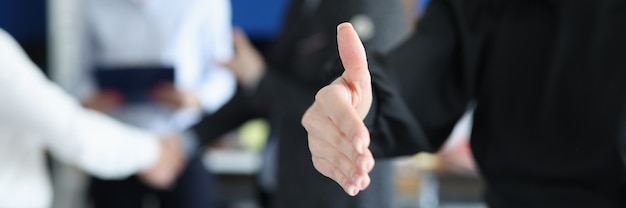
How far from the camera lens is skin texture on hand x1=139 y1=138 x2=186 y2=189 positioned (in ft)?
4.14

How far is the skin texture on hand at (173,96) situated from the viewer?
47.6 inches

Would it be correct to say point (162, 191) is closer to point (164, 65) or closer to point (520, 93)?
point (164, 65)

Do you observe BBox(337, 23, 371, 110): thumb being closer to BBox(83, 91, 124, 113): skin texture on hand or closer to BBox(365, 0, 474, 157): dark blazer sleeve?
BBox(365, 0, 474, 157): dark blazer sleeve

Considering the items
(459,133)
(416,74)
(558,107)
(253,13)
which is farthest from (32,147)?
(459,133)

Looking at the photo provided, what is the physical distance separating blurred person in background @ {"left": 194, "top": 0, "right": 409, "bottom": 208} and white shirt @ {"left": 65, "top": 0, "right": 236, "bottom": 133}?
0.17 ft

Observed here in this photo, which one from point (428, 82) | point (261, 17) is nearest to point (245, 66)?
point (261, 17)

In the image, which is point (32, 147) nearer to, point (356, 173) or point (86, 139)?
point (86, 139)

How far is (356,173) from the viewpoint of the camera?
1.43 ft

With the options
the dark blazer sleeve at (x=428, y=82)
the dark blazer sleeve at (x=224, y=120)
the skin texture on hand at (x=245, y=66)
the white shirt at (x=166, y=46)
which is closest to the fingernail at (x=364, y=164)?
the dark blazer sleeve at (x=428, y=82)

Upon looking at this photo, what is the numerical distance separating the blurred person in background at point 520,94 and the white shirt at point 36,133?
0.29 metres

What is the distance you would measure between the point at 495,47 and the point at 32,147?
410 millimetres

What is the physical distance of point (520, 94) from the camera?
0.72 metres

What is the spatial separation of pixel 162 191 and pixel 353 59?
0.95m

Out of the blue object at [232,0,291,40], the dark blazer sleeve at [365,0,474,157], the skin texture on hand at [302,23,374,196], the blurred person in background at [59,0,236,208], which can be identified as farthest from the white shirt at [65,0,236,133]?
the skin texture on hand at [302,23,374,196]
